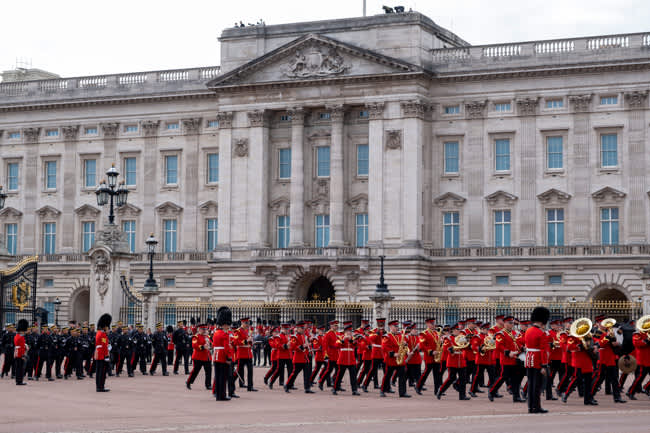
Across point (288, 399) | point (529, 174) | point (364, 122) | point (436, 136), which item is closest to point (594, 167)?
point (529, 174)

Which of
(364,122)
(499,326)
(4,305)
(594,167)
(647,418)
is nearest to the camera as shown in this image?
(647,418)

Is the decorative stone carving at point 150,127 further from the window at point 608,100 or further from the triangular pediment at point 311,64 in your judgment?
the window at point 608,100

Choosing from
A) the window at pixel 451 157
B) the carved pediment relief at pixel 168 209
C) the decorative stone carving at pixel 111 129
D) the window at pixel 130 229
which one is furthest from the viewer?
the decorative stone carving at pixel 111 129

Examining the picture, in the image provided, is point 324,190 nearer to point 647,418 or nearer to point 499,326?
point 499,326

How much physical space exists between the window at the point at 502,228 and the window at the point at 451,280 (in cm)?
266

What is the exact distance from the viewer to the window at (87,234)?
223 feet

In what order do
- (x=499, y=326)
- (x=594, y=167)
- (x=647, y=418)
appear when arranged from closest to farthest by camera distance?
(x=647, y=418), (x=499, y=326), (x=594, y=167)

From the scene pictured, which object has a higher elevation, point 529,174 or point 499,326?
point 529,174

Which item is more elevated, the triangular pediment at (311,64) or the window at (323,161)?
the triangular pediment at (311,64)

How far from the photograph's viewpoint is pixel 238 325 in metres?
29.7

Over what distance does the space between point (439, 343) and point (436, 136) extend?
33637 millimetres

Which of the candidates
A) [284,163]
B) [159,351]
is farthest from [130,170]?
[159,351]

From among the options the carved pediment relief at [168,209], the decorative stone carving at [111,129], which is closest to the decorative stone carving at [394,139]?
the carved pediment relief at [168,209]

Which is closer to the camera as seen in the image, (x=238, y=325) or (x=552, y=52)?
(x=238, y=325)
